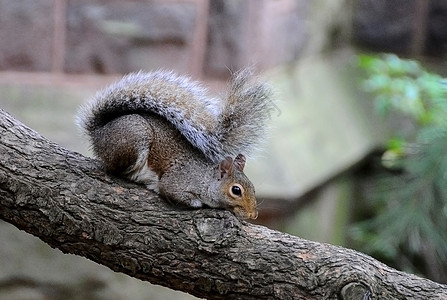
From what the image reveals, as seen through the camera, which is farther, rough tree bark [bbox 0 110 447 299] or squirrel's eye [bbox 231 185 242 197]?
squirrel's eye [bbox 231 185 242 197]

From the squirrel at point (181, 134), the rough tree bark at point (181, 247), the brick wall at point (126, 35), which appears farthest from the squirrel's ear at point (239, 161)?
the brick wall at point (126, 35)

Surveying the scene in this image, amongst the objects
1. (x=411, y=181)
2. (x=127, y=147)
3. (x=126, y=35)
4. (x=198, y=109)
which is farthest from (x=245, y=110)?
(x=411, y=181)

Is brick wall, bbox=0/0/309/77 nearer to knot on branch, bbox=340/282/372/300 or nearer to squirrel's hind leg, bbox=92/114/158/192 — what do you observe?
squirrel's hind leg, bbox=92/114/158/192

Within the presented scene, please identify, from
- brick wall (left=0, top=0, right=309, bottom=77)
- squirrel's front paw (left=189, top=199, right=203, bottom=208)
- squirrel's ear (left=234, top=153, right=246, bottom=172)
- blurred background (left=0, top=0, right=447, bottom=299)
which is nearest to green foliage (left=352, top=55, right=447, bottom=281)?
blurred background (left=0, top=0, right=447, bottom=299)

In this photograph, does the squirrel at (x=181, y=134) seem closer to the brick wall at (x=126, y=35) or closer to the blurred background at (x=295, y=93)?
the blurred background at (x=295, y=93)

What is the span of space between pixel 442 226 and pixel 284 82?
2.52 ft

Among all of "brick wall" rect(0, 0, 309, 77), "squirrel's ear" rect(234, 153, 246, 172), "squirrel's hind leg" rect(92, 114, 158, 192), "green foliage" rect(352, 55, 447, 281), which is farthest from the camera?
"green foliage" rect(352, 55, 447, 281)

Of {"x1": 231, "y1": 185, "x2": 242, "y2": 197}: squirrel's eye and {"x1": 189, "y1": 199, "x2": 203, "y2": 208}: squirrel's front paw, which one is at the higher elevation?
{"x1": 231, "y1": 185, "x2": 242, "y2": 197}: squirrel's eye

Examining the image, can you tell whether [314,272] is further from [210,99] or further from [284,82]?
[284,82]

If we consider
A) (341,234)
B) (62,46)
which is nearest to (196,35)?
(62,46)

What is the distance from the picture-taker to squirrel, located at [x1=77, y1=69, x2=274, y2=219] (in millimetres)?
1678

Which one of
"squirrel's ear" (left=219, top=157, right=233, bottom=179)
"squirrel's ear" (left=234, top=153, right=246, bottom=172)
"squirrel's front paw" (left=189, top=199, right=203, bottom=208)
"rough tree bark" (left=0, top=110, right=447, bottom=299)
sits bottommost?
"rough tree bark" (left=0, top=110, right=447, bottom=299)

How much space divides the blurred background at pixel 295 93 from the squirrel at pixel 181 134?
1.71ft

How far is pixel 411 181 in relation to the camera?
10.1ft
